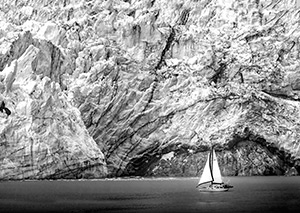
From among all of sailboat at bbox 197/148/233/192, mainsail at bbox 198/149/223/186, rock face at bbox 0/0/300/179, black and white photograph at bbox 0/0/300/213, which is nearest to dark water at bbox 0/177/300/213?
sailboat at bbox 197/148/233/192

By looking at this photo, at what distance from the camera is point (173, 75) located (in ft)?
208

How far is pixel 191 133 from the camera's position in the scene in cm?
6109

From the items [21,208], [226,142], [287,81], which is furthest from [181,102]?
[21,208]

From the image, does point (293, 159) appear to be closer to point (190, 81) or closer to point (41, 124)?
point (190, 81)


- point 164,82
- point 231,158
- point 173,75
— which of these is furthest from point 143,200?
point 173,75

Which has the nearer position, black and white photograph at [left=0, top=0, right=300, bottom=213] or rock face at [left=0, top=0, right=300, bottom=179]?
black and white photograph at [left=0, top=0, right=300, bottom=213]

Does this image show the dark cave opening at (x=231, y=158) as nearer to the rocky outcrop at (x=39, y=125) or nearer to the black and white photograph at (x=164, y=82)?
the black and white photograph at (x=164, y=82)

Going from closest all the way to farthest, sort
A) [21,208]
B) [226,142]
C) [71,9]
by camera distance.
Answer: [21,208] → [226,142] → [71,9]

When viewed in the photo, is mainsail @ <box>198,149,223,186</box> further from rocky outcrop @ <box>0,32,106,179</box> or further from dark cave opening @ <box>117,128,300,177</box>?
dark cave opening @ <box>117,128,300,177</box>

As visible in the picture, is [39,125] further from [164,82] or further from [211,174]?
[164,82]

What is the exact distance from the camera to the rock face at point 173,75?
60.2 metres

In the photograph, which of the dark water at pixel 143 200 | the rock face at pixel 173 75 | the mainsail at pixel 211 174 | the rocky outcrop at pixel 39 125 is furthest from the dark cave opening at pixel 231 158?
the mainsail at pixel 211 174

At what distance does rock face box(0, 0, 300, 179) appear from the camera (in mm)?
60188

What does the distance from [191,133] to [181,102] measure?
350 centimetres
